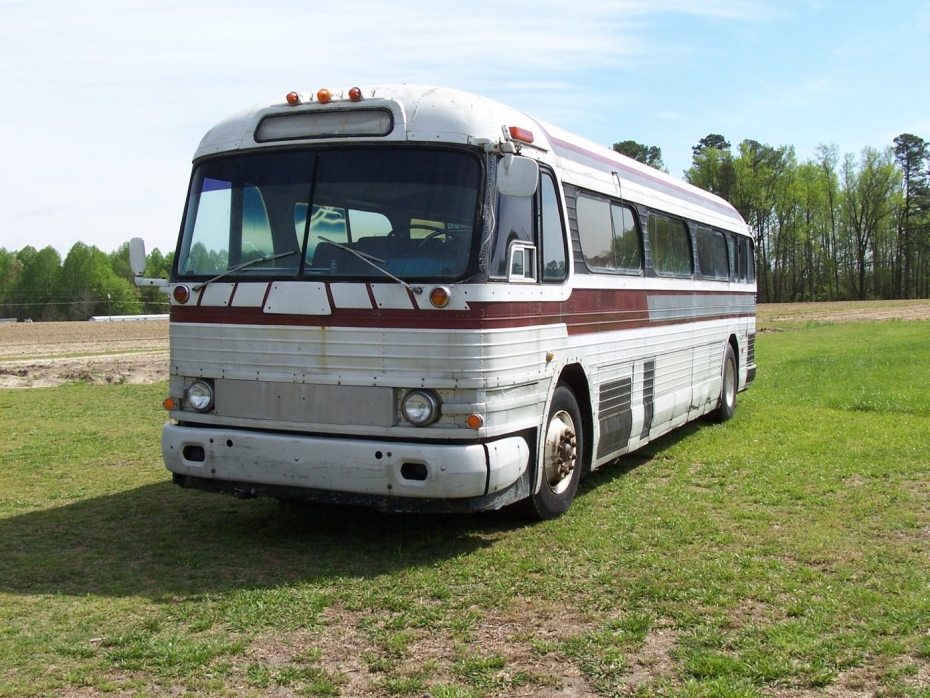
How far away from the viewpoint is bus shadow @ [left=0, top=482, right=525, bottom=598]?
230 inches

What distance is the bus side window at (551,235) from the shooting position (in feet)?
23.3

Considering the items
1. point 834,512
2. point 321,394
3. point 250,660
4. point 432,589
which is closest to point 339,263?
point 321,394

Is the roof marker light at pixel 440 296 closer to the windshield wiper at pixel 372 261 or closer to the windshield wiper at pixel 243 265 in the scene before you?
the windshield wiper at pixel 372 261

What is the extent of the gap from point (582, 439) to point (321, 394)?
95.0 inches

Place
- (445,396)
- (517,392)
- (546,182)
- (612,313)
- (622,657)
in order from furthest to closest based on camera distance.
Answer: (612,313) → (546,182) → (517,392) → (445,396) → (622,657)

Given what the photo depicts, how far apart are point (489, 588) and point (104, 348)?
106 feet

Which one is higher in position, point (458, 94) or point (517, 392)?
point (458, 94)

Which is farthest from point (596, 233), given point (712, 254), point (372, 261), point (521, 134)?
point (712, 254)

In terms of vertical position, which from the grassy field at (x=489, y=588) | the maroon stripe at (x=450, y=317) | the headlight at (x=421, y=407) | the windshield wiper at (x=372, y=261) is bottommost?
the grassy field at (x=489, y=588)

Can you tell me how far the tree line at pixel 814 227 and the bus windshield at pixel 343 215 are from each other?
80.3 meters

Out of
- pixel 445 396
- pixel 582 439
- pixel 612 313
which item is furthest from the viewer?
pixel 612 313

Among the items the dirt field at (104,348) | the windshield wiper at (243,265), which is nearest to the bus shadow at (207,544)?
the windshield wiper at (243,265)

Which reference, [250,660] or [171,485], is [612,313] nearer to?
[171,485]

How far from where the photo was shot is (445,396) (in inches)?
241
